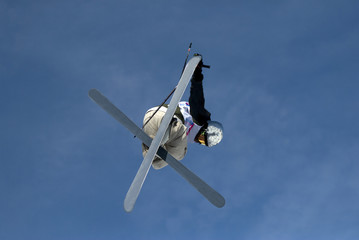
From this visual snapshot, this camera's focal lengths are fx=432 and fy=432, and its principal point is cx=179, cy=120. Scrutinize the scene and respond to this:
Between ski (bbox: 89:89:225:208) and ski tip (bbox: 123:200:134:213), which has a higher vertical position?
ski (bbox: 89:89:225:208)

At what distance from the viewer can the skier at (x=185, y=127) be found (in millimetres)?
11586

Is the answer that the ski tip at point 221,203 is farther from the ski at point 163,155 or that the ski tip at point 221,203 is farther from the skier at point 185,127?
the skier at point 185,127

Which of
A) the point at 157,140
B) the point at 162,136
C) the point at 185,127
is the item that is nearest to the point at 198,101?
the point at 185,127

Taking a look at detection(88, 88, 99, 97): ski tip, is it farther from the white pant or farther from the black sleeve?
the black sleeve

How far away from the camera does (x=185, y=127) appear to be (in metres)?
11.9

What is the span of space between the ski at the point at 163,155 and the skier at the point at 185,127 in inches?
31.5

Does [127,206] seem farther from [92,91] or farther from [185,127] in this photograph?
[185,127]

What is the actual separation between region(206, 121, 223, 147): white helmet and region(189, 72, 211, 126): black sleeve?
0.67 feet

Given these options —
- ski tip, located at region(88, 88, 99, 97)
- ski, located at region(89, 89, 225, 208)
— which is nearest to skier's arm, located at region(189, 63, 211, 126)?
ski, located at region(89, 89, 225, 208)

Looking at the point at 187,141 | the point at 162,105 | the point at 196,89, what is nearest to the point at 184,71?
the point at 196,89

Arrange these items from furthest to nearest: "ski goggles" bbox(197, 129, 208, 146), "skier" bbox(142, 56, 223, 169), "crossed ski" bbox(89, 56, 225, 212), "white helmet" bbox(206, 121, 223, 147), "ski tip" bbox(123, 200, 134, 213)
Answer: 1. "ski goggles" bbox(197, 129, 208, 146)
2. "white helmet" bbox(206, 121, 223, 147)
3. "skier" bbox(142, 56, 223, 169)
4. "crossed ski" bbox(89, 56, 225, 212)
5. "ski tip" bbox(123, 200, 134, 213)

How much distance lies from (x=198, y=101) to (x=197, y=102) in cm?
4

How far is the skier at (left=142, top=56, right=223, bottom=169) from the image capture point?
456 inches

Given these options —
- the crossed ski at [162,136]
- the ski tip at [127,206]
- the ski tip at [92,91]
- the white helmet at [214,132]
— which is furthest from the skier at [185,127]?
the ski tip at [127,206]
